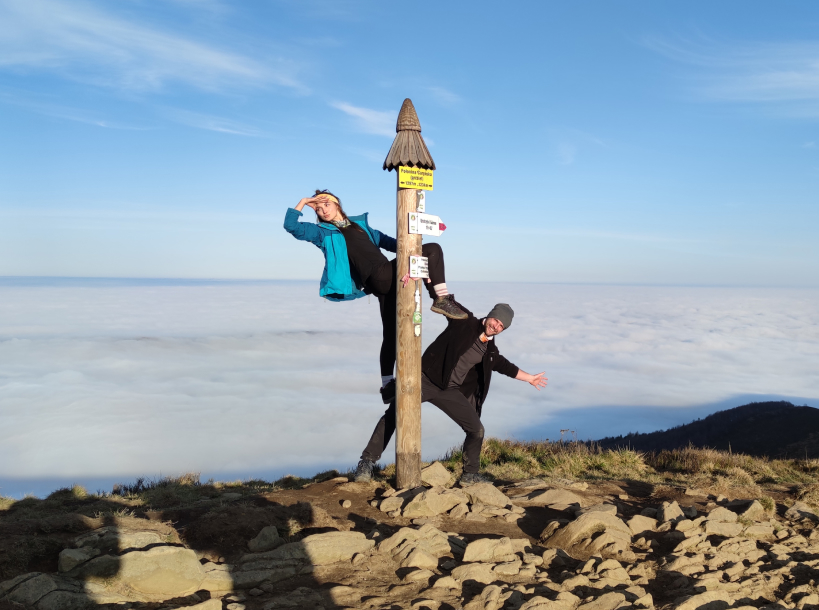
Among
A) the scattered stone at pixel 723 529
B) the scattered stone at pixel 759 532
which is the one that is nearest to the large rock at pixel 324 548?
the scattered stone at pixel 723 529

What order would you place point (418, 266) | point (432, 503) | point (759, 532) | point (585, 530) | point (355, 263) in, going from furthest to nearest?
point (355, 263), point (418, 266), point (432, 503), point (759, 532), point (585, 530)

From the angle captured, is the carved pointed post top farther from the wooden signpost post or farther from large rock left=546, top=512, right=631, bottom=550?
large rock left=546, top=512, right=631, bottom=550

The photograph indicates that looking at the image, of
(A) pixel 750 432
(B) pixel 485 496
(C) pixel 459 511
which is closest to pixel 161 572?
(C) pixel 459 511

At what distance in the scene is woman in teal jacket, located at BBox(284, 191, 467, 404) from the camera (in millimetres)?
7176

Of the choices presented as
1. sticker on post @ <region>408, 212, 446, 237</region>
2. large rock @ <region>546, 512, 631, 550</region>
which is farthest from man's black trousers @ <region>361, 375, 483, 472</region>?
large rock @ <region>546, 512, 631, 550</region>

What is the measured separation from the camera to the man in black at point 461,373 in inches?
293

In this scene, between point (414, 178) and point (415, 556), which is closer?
point (415, 556)

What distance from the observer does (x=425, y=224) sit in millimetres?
7113

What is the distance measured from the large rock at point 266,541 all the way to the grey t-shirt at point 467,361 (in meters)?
2.75

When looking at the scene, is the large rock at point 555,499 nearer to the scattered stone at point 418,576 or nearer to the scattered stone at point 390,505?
the scattered stone at point 390,505

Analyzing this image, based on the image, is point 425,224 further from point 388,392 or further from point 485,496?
point 485,496

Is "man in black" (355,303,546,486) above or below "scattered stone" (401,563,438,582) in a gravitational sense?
above

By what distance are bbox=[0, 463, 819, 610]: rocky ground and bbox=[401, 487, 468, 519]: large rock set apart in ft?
0.04

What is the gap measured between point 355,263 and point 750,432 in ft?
152
